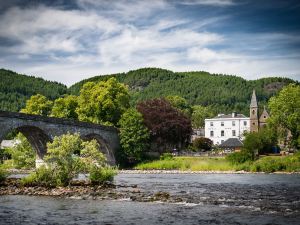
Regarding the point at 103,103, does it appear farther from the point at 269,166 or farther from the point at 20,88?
the point at 20,88

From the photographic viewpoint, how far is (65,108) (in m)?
77.3

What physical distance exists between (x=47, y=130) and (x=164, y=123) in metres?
24.5

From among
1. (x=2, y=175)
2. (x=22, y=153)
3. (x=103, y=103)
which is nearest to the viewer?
(x=2, y=175)

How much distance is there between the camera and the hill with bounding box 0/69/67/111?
154500mm

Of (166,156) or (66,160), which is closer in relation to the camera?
(66,160)

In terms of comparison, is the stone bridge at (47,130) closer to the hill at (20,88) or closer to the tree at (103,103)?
the tree at (103,103)

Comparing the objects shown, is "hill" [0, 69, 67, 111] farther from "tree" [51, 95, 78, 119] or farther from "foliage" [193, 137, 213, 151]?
"foliage" [193, 137, 213, 151]

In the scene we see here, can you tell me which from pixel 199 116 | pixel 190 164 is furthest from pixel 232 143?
pixel 199 116

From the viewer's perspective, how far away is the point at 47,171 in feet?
116

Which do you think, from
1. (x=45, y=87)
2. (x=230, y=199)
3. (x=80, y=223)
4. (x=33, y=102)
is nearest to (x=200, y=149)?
(x=33, y=102)

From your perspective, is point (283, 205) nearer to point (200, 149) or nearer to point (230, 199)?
point (230, 199)

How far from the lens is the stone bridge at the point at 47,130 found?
47.4 m

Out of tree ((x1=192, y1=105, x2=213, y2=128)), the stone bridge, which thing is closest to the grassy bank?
the stone bridge

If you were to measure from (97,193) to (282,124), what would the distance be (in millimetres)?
50499
